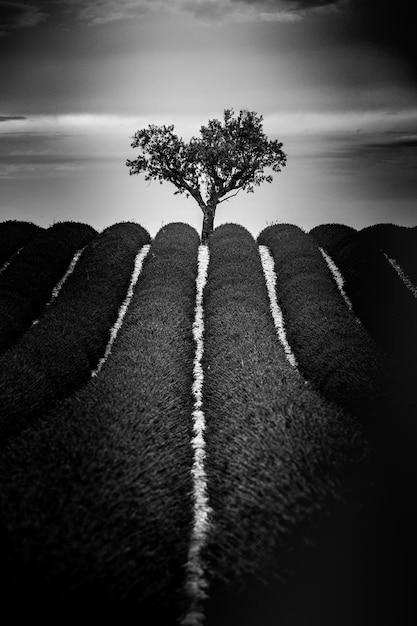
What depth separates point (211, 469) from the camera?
6.15 meters

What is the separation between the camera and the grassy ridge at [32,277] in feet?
38.3

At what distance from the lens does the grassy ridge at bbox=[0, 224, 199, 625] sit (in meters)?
3.47

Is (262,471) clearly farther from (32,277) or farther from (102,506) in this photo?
(32,277)

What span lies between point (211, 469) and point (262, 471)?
1310mm

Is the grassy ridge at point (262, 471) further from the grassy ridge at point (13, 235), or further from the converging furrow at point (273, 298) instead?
the grassy ridge at point (13, 235)

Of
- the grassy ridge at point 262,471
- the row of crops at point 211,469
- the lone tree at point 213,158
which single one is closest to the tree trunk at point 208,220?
the lone tree at point 213,158

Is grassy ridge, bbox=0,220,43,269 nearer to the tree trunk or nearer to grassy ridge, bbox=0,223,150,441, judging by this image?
grassy ridge, bbox=0,223,150,441

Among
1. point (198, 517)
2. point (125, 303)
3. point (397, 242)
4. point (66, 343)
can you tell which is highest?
point (397, 242)

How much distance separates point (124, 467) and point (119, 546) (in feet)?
3.39

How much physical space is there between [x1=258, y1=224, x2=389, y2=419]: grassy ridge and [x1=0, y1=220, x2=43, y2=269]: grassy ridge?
501 inches

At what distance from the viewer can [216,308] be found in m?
12.7

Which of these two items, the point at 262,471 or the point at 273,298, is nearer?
the point at 262,471

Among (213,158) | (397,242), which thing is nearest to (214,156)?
(213,158)

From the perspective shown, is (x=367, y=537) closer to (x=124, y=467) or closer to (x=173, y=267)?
(x=124, y=467)
